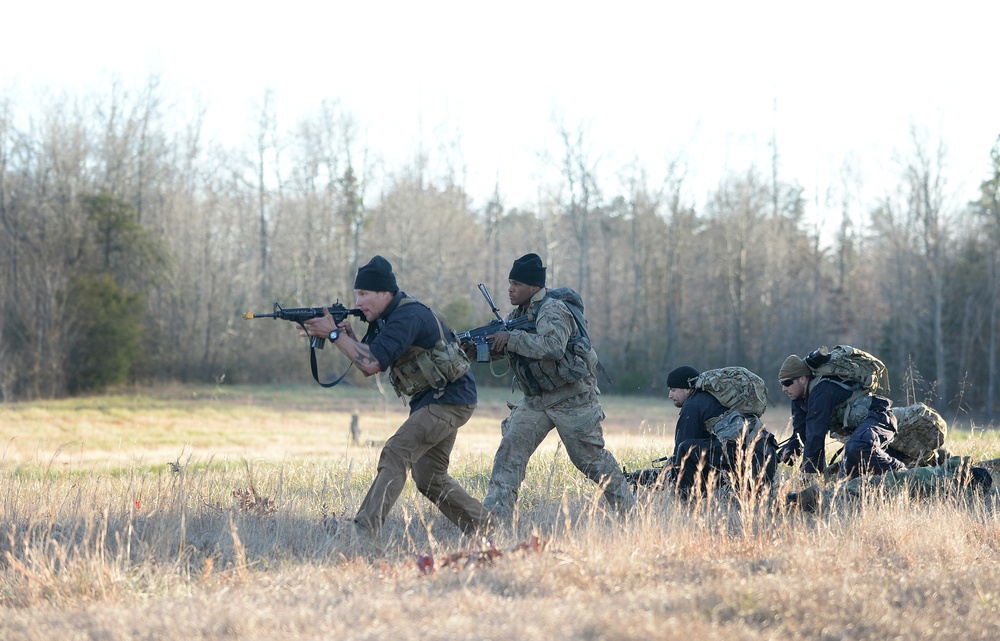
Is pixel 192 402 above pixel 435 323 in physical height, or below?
below

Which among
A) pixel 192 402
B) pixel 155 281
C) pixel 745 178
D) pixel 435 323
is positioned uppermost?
pixel 745 178

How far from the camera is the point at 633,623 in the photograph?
159 inches

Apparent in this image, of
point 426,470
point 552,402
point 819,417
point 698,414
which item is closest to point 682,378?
point 698,414

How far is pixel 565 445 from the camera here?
712 centimetres

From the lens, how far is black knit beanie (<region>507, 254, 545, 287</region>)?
7398 mm

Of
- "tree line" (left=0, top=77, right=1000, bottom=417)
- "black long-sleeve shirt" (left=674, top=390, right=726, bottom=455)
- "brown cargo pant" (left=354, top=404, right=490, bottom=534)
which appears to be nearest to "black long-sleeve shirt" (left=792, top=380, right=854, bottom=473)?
"black long-sleeve shirt" (left=674, top=390, right=726, bottom=455)

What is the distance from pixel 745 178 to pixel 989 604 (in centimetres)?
4613

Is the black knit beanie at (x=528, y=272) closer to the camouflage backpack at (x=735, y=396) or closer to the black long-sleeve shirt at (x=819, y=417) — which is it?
the camouflage backpack at (x=735, y=396)

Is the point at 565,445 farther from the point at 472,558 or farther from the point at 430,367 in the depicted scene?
the point at 472,558

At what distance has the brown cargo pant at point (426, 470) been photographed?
19.9 feet

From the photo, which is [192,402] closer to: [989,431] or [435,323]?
[989,431]

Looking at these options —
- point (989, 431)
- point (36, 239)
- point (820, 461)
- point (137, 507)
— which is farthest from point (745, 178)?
point (137, 507)

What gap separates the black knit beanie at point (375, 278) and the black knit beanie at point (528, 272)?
4.40ft

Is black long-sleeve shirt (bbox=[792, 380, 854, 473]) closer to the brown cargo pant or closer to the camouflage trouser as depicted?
the camouflage trouser
